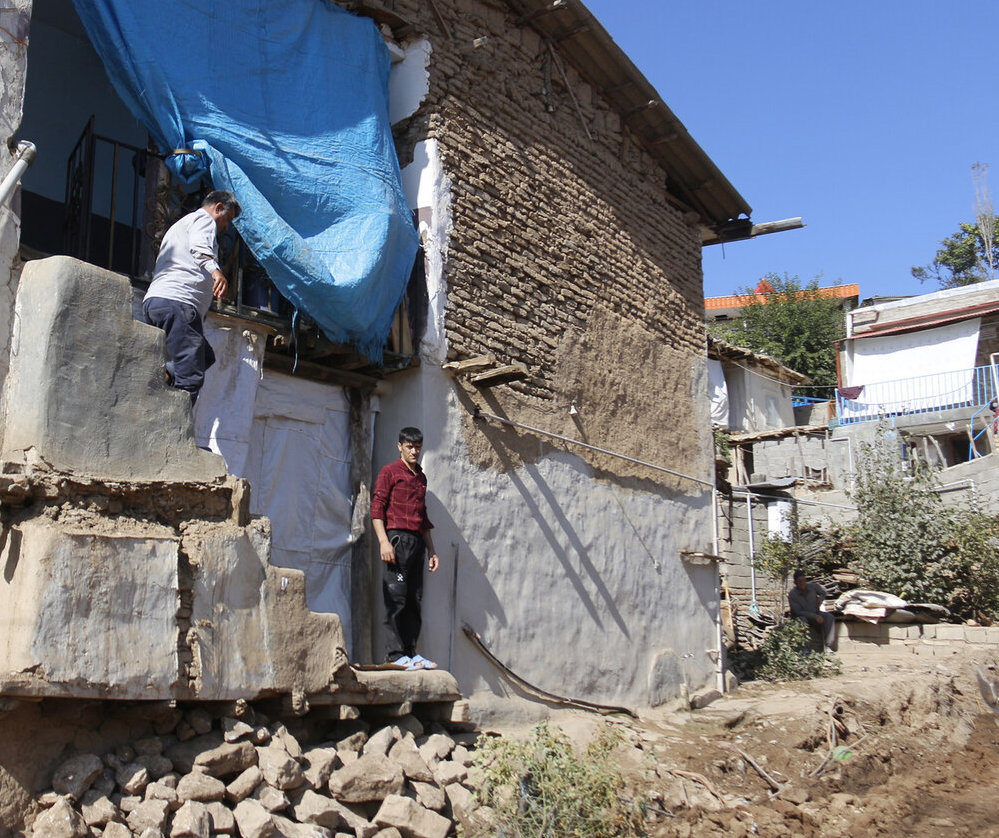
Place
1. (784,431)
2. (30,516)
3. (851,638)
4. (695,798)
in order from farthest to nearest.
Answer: (784,431)
(851,638)
(695,798)
(30,516)

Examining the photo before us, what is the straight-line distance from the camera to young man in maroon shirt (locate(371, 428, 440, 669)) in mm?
6617

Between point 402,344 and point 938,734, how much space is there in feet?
21.0

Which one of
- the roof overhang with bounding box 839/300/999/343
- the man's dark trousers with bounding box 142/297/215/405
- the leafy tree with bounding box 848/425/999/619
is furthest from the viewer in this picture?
the roof overhang with bounding box 839/300/999/343

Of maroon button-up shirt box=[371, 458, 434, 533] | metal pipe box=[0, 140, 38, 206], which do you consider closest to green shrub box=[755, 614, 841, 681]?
maroon button-up shirt box=[371, 458, 434, 533]

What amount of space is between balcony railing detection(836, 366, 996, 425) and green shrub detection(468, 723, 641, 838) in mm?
16863

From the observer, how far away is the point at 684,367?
11.0 metres

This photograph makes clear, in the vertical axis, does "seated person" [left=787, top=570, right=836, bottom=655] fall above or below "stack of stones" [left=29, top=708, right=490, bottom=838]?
above

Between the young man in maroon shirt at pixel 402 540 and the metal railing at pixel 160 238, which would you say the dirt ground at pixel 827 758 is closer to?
the young man in maroon shirt at pixel 402 540

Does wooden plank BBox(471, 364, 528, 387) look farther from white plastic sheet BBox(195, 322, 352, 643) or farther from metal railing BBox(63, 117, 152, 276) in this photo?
metal railing BBox(63, 117, 152, 276)

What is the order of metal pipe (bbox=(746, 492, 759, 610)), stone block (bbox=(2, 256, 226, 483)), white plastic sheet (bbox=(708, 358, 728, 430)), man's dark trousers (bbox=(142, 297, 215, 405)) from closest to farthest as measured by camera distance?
stone block (bbox=(2, 256, 226, 483))
man's dark trousers (bbox=(142, 297, 215, 405))
metal pipe (bbox=(746, 492, 759, 610))
white plastic sheet (bbox=(708, 358, 728, 430))

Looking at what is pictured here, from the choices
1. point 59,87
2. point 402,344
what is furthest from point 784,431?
point 59,87

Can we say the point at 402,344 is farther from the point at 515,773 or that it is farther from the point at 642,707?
the point at 642,707

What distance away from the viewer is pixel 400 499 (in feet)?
22.0

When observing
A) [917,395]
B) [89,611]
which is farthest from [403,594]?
[917,395]
